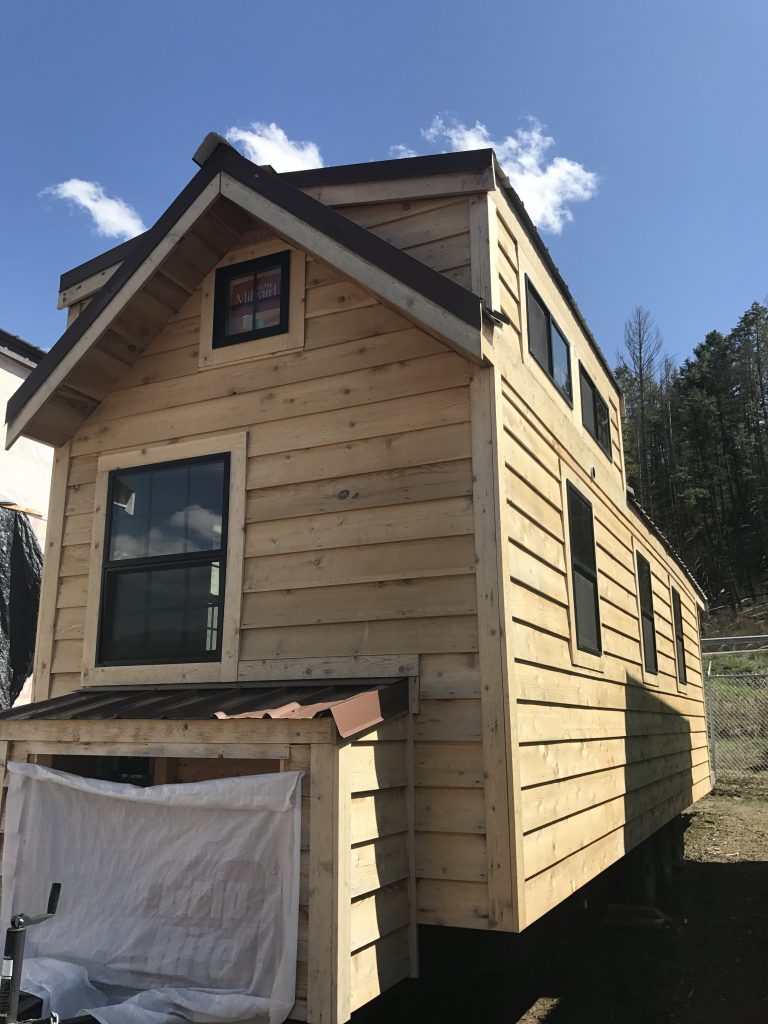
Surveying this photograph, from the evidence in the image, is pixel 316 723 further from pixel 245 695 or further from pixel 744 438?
pixel 744 438

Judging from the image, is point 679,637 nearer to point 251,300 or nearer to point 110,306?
point 251,300

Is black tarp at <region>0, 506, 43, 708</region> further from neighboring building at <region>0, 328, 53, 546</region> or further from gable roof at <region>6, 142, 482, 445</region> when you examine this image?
gable roof at <region>6, 142, 482, 445</region>

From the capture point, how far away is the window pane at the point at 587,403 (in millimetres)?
8102

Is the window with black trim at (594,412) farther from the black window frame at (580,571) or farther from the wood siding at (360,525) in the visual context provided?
the wood siding at (360,525)

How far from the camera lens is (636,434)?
→ 48.6 meters

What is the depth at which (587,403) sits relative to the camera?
8.31 meters

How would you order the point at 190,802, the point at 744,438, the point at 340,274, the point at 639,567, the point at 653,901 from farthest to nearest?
1. the point at 744,438
2. the point at 639,567
3. the point at 653,901
4. the point at 340,274
5. the point at 190,802

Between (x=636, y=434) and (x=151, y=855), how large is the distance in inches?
1870

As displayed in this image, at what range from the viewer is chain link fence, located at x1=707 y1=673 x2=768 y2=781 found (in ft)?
58.7

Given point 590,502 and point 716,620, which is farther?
point 716,620

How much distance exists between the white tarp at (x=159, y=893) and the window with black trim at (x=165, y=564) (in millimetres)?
1305

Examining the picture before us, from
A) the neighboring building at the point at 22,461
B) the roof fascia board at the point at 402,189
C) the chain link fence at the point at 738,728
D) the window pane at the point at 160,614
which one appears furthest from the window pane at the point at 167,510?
the chain link fence at the point at 738,728

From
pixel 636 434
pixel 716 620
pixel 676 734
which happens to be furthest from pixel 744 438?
pixel 676 734

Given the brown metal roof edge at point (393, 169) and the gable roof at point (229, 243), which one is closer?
the gable roof at point (229, 243)
